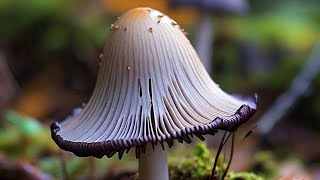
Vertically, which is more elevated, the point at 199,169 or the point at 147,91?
the point at 147,91

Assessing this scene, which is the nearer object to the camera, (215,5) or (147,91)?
(147,91)

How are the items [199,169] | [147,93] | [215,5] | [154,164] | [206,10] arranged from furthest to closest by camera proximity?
[206,10] < [215,5] < [199,169] < [154,164] < [147,93]

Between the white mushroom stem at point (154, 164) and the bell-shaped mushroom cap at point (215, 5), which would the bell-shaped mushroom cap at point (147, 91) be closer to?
the white mushroom stem at point (154, 164)

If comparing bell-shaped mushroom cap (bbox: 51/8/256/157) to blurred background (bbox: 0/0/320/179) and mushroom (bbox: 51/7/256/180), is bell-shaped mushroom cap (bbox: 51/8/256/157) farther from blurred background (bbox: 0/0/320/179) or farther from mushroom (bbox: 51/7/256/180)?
blurred background (bbox: 0/0/320/179)

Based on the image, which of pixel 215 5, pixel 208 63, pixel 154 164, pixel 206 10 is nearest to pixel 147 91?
pixel 154 164

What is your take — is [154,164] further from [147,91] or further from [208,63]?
[208,63]

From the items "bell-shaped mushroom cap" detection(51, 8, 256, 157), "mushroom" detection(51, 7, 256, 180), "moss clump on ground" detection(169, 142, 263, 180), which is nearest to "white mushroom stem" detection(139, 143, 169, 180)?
"mushroom" detection(51, 7, 256, 180)
